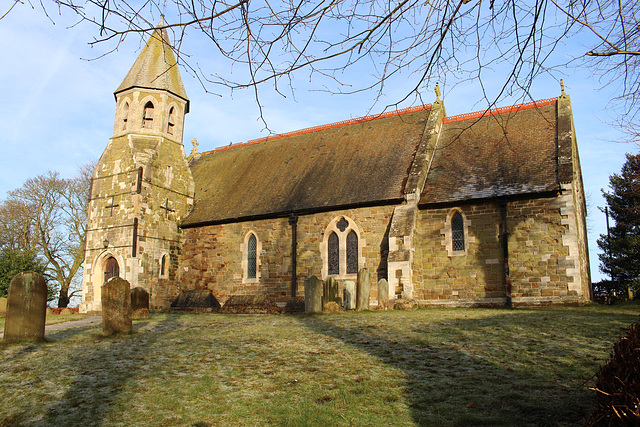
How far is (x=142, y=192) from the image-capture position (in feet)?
68.5

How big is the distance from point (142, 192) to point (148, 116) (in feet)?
14.0

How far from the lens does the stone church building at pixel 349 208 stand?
1565cm

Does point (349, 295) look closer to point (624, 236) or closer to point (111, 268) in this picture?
point (111, 268)

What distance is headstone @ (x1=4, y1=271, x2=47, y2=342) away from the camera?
8688mm

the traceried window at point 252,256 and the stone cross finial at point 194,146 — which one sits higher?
the stone cross finial at point 194,146

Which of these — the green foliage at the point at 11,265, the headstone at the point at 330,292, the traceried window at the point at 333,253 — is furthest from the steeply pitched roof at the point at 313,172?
the green foliage at the point at 11,265

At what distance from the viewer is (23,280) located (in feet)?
29.0

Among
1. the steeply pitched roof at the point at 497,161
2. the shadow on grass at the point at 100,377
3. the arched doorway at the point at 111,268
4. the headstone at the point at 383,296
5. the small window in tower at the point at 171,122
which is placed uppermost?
the small window in tower at the point at 171,122

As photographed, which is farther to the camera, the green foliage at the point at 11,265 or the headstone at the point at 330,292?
the green foliage at the point at 11,265

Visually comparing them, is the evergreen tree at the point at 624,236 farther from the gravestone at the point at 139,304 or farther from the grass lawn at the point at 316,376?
the gravestone at the point at 139,304

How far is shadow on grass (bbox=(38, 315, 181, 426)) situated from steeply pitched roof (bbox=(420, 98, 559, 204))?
11.4 metres

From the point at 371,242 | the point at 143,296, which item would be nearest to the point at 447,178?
the point at 371,242

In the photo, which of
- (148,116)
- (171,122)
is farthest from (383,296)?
Result: (148,116)

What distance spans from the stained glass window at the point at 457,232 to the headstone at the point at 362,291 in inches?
147
